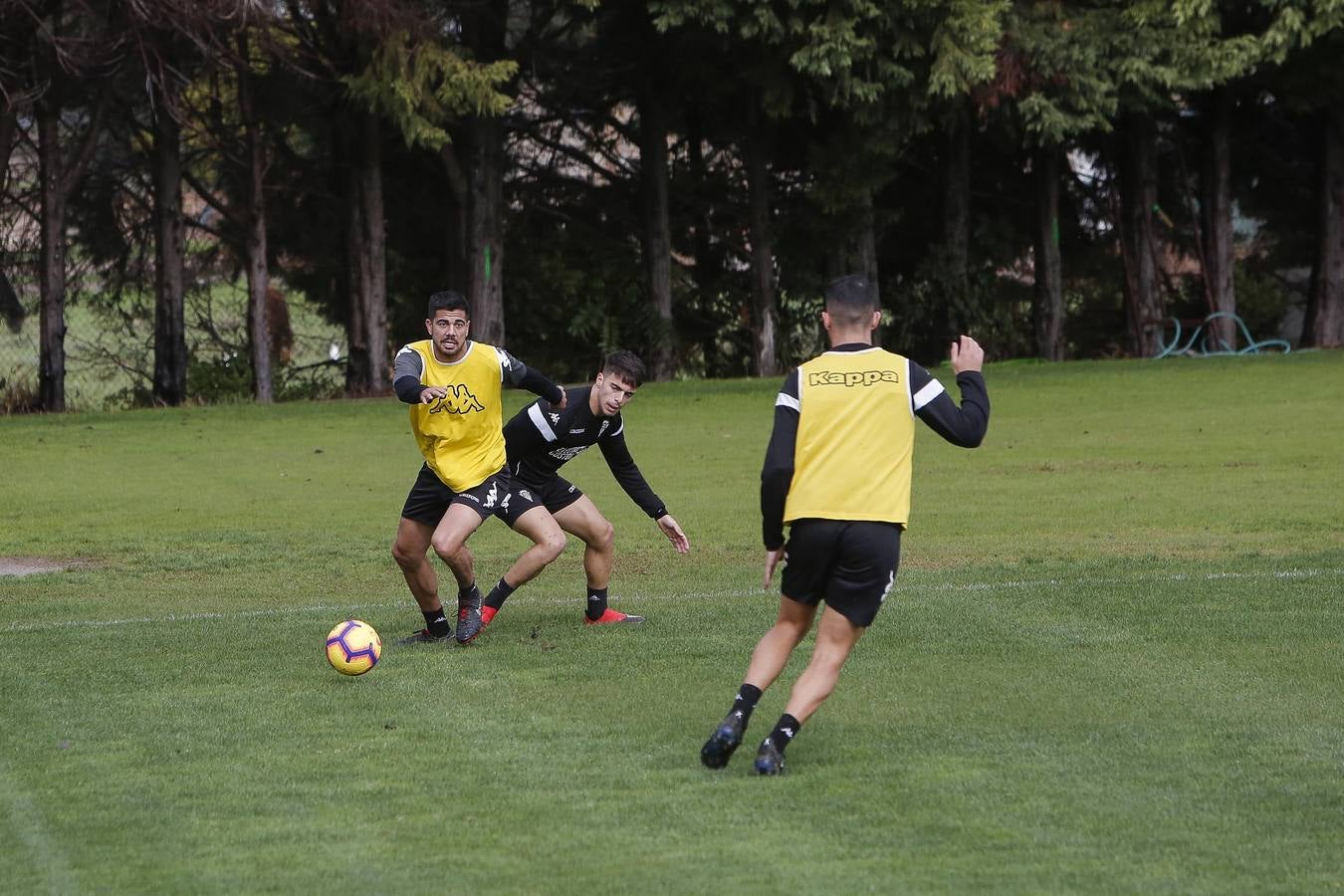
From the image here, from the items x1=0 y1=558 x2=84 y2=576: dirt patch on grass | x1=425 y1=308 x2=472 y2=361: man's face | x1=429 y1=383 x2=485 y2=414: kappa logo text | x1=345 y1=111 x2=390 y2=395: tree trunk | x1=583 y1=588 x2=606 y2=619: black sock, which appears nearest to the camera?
x1=425 y1=308 x2=472 y2=361: man's face

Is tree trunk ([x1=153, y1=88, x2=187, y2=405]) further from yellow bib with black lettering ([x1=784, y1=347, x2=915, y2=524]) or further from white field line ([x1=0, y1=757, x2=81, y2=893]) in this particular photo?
yellow bib with black lettering ([x1=784, y1=347, x2=915, y2=524])

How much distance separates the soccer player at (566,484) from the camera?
Result: 948 centimetres

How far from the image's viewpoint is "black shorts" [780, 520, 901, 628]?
254 inches

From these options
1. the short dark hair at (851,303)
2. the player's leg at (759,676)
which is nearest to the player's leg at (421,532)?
the player's leg at (759,676)

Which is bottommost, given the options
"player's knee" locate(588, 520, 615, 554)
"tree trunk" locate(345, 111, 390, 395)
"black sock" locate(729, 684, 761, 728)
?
"black sock" locate(729, 684, 761, 728)

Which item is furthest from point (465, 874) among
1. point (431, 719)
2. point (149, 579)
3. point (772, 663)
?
point (149, 579)

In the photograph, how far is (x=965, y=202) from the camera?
30.3 metres

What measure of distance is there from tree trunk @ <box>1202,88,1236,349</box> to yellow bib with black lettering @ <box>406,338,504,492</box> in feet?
76.1

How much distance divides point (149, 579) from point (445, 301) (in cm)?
477

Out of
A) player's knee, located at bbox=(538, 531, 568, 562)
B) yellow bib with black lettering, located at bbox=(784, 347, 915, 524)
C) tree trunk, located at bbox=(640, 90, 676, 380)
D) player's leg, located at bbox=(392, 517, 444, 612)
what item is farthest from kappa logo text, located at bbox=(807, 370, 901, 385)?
tree trunk, located at bbox=(640, 90, 676, 380)

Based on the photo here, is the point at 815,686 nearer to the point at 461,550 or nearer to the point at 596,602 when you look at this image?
the point at 461,550

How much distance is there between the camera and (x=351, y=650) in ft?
27.4

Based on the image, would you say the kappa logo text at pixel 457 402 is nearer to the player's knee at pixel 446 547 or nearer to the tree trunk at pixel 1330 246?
Answer: the player's knee at pixel 446 547

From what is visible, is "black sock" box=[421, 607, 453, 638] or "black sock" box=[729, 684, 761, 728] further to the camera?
"black sock" box=[421, 607, 453, 638]
